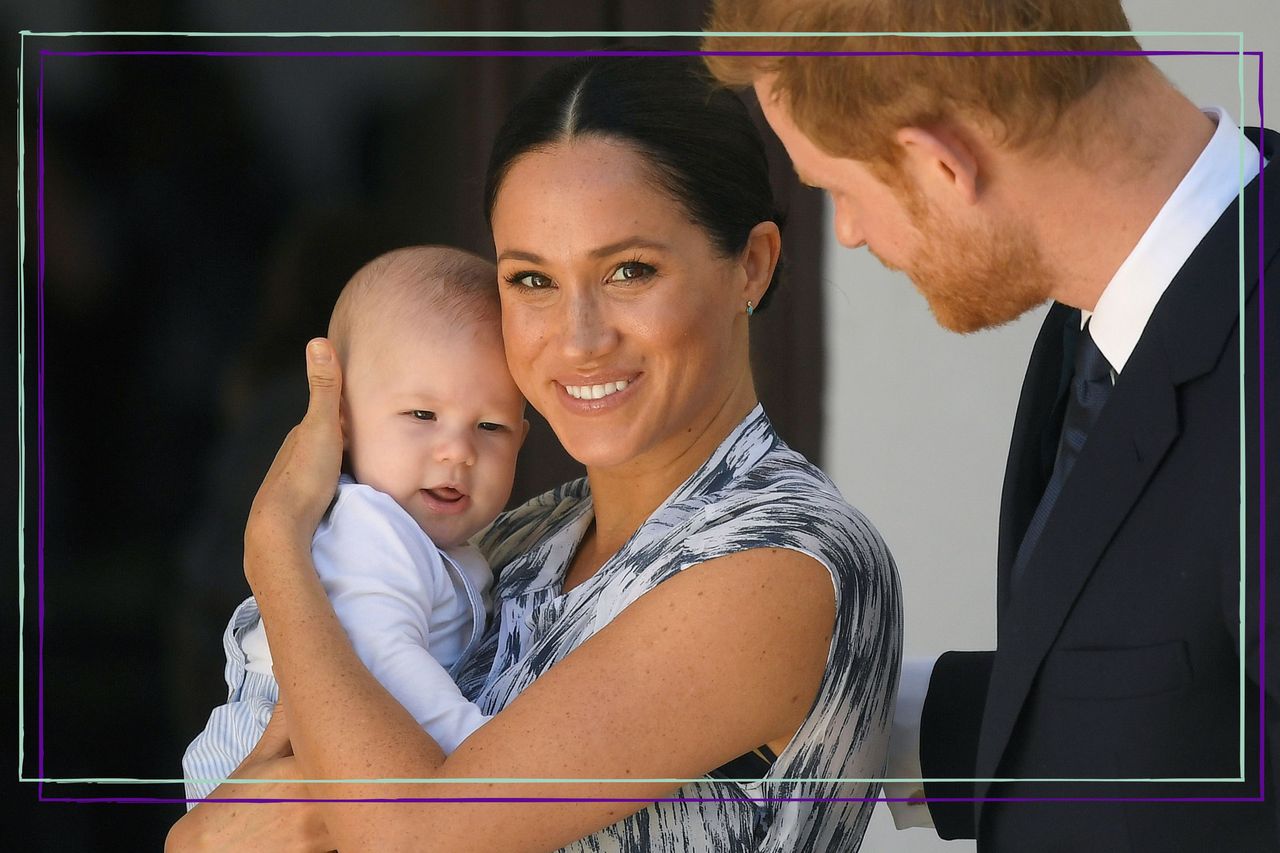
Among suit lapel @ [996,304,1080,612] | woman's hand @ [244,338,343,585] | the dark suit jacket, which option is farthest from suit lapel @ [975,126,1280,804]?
woman's hand @ [244,338,343,585]

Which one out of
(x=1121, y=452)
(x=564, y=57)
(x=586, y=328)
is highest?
(x=564, y=57)

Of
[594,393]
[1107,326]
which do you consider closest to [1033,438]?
[1107,326]

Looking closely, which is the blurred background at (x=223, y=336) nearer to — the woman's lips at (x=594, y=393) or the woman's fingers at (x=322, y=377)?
the woman's fingers at (x=322, y=377)

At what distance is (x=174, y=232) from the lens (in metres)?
1.33

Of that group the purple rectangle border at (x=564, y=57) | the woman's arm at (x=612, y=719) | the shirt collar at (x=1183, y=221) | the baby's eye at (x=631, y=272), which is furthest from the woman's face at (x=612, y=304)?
the shirt collar at (x=1183, y=221)

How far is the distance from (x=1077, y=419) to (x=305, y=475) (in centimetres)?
72

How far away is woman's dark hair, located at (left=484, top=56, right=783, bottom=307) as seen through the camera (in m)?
1.15

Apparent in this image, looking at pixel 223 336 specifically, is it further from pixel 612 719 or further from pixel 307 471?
pixel 612 719

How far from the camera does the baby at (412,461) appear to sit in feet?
3.98

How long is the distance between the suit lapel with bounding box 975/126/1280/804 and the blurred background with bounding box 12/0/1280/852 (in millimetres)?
259

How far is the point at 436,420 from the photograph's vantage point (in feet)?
4.12

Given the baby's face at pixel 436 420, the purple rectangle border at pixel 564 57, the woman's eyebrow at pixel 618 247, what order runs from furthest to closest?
1. the baby's face at pixel 436 420
2. the woman's eyebrow at pixel 618 247
3. the purple rectangle border at pixel 564 57

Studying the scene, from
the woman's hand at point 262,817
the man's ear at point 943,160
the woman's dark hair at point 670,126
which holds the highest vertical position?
the woman's dark hair at point 670,126

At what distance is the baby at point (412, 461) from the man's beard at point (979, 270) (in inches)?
17.9
